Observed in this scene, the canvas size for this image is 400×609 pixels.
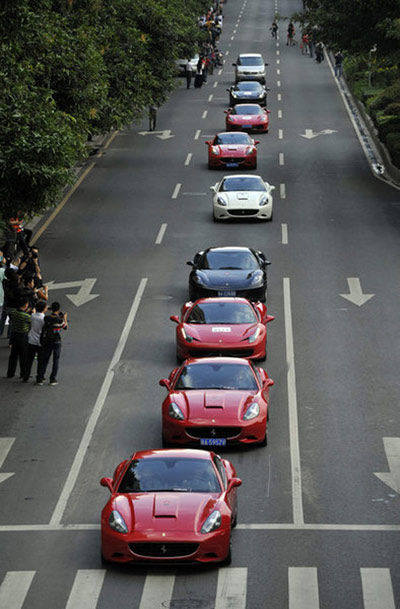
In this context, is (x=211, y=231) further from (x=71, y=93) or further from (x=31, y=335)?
(x=31, y=335)

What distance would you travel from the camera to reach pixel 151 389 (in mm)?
23703

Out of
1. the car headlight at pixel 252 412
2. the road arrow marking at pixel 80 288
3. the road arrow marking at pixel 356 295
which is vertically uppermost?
the car headlight at pixel 252 412

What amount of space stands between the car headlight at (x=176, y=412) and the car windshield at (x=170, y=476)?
323 centimetres

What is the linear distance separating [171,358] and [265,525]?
9.13 metres

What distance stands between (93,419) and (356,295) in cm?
1055

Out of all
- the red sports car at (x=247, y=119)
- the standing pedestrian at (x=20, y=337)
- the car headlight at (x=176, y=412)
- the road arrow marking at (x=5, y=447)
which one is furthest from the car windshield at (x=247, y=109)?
the car headlight at (x=176, y=412)

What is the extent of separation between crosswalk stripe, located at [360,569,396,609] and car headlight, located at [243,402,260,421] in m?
5.22

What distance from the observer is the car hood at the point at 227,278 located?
94.5ft

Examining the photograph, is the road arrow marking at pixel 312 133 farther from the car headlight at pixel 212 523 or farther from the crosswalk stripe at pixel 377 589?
the crosswalk stripe at pixel 377 589

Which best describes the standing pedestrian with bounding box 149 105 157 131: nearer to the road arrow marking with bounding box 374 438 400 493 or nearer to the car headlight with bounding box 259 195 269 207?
the car headlight with bounding box 259 195 269 207

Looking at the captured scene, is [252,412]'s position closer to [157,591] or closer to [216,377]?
[216,377]

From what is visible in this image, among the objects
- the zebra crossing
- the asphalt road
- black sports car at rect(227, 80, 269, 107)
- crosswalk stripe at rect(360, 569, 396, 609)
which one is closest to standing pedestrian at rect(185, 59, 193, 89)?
black sports car at rect(227, 80, 269, 107)

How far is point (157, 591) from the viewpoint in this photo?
14586 mm

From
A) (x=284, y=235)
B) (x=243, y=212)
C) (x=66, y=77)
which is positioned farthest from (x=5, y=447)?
(x=243, y=212)
